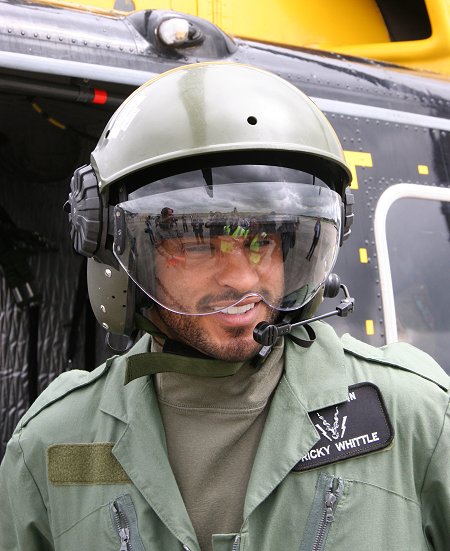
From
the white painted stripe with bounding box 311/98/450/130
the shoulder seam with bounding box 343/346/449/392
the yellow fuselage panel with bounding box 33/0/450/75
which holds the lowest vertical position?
the shoulder seam with bounding box 343/346/449/392

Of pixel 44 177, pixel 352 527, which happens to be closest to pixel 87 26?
pixel 44 177

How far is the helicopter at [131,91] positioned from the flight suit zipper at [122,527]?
1.43 metres

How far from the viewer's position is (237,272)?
5.50 ft

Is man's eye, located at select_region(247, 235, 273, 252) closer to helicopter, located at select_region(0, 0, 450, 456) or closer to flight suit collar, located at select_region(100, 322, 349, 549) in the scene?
flight suit collar, located at select_region(100, 322, 349, 549)

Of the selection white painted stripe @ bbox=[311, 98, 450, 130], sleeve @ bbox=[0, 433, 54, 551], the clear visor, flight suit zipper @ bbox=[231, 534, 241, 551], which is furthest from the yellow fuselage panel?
flight suit zipper @ bbox=[231, 534, 241, 551]

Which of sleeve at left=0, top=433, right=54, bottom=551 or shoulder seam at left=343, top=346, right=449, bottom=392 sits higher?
shoulder seam at left=343, top=346, right=449, bottom=392

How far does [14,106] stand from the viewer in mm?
3424

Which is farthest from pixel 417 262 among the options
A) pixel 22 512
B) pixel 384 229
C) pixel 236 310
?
pixel 22 512

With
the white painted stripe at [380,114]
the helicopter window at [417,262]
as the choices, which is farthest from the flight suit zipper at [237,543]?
the white painted stripe at [380,114]

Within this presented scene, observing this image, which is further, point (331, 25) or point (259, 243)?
point (331, 25)

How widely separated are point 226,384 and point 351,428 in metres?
0.24

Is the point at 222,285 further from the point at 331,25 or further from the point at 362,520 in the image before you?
the point at 331,25

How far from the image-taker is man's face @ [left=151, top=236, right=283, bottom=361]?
1673 mm

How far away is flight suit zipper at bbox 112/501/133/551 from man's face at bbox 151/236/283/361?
1.07 ft
